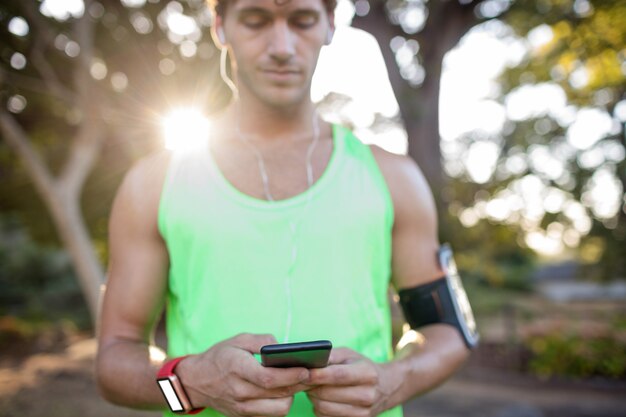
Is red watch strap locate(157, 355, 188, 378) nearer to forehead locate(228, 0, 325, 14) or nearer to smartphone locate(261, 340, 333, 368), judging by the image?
smartphone locate(261, 340, 333, 368)

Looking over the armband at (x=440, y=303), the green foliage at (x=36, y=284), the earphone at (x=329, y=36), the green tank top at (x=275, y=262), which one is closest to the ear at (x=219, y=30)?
the earphone at (x=329, y=36)

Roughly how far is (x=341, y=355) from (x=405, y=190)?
23.3 inches

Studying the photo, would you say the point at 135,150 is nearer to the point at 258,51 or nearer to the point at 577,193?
the point at 258,51

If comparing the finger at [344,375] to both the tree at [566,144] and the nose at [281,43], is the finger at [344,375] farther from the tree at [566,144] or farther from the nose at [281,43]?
the tree at [566,144]

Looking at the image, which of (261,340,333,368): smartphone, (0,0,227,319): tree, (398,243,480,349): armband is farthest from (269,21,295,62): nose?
(0,0,227,319): tree

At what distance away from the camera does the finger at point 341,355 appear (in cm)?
138

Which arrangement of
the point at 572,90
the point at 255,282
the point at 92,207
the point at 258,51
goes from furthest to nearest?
the point at 572,90 < the point at 92,207 < the point at 258,51 < the point at 255,282

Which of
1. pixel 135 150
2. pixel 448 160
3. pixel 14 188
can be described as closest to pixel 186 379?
pixel 135 150

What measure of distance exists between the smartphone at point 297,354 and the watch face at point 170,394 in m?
0.32

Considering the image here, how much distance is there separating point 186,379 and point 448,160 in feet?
58.9

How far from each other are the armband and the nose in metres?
0.78

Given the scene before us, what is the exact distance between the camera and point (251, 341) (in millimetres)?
1341

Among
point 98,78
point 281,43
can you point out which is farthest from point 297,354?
point 98,78

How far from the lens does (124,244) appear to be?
66.2 inches
